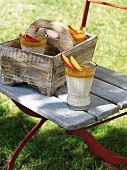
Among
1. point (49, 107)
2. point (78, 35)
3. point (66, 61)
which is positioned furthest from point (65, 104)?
point (78, 35)

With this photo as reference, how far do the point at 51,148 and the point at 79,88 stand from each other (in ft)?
3.83

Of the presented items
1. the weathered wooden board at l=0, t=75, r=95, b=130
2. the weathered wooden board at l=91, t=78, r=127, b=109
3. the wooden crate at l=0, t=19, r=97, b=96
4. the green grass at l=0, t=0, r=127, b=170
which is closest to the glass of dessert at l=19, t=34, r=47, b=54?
the wooden crate at l=0, t=19, r=97, b=96

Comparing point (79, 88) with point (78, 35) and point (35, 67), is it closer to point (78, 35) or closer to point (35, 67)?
point (35, 67)

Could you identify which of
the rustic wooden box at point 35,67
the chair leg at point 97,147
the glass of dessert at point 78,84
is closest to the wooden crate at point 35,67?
the rustic wooden box at point 35,67

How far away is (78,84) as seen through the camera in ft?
6.68

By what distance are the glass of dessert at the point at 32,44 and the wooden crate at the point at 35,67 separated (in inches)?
1.6

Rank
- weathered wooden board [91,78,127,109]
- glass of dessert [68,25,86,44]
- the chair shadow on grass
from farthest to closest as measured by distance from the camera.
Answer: the chair shadow on grass
glass of dessert [68,25,86,44]
weathered wooden board [91,78,127,109]

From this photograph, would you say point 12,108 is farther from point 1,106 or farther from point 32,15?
point 32,15

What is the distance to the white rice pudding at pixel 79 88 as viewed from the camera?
6.61 feet

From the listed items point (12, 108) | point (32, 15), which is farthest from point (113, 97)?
point (32, 15)

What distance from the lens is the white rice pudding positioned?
2.02 meters

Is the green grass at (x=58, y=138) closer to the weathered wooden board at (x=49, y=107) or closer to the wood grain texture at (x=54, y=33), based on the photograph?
the weathered wooden board at (x=49, y=107)

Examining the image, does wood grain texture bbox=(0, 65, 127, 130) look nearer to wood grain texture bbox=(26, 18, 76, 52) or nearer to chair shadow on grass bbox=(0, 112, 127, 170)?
wood grain texture bbox=(26, 18, 76, 52)

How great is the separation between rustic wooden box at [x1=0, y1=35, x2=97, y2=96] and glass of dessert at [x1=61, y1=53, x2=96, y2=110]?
0.13 metres
